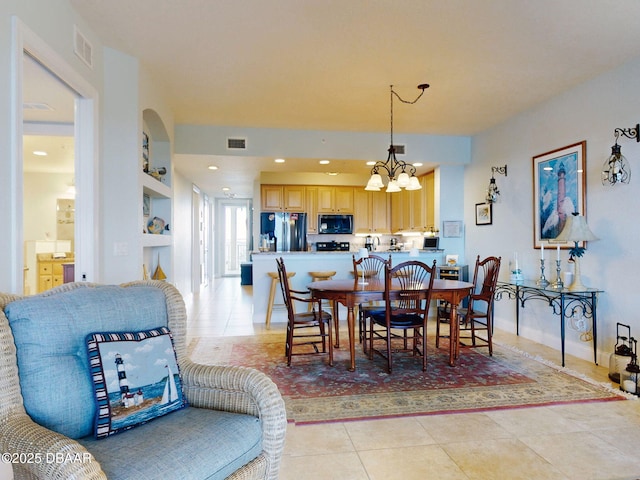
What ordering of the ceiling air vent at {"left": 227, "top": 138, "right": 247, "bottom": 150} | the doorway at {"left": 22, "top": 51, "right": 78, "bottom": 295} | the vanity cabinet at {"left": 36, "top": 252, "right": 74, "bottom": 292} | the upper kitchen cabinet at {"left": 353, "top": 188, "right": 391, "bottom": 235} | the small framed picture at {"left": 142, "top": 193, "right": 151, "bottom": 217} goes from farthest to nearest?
the upper kitchen cabinet at {"left": 353, "top": 188, "right": 391, "bottom": 235} < the vanity cabinet at {"left": 36, "top": 252, "right": 74, "bottom": 292} < the ceiling air vent at {"left": 227, "top": 138, "right": 247, "bottom": 150} < the small framed picture at {"left": 142, "top": 193, "right": 151, "bottom": 217} < the doorway at {"left": 22, "top": 51, "right": 78, "bottom": 295}

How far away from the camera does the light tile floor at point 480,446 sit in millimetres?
1938

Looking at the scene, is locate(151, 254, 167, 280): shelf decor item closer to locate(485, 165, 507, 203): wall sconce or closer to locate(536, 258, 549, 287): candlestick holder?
locate(536, 258, 549, 287): candlestick holder

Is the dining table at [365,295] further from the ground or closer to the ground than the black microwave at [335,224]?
closer to the ground

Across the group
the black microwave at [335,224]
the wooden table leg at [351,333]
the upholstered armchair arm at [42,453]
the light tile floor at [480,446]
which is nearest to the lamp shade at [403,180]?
the wooden table leg at [351,333]

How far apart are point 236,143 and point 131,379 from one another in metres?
4.27

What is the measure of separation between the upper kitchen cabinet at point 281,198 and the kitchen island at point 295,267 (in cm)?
241

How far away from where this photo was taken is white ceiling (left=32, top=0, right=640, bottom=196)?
262cm

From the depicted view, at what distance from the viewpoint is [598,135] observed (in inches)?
143

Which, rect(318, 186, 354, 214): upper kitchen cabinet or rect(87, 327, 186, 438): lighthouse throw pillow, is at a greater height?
rect(318, 186, 354, 214): upper kitchen cabinet

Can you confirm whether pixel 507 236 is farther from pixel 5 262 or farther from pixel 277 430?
pixel 5 262

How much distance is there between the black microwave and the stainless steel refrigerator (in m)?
0.38

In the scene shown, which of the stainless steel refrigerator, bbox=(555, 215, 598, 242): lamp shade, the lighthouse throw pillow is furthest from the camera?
the stainless steel refrigerator

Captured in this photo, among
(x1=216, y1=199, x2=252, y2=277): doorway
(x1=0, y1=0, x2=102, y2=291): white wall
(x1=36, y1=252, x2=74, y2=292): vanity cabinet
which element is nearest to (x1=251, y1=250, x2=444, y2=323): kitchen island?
(x1=36, y1=252, x2=74, y2=292): vanity cabinet

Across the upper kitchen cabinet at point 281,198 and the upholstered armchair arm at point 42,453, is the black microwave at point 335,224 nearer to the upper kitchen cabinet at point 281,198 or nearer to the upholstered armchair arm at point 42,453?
the upper kitchen cabinet at point 281,198
